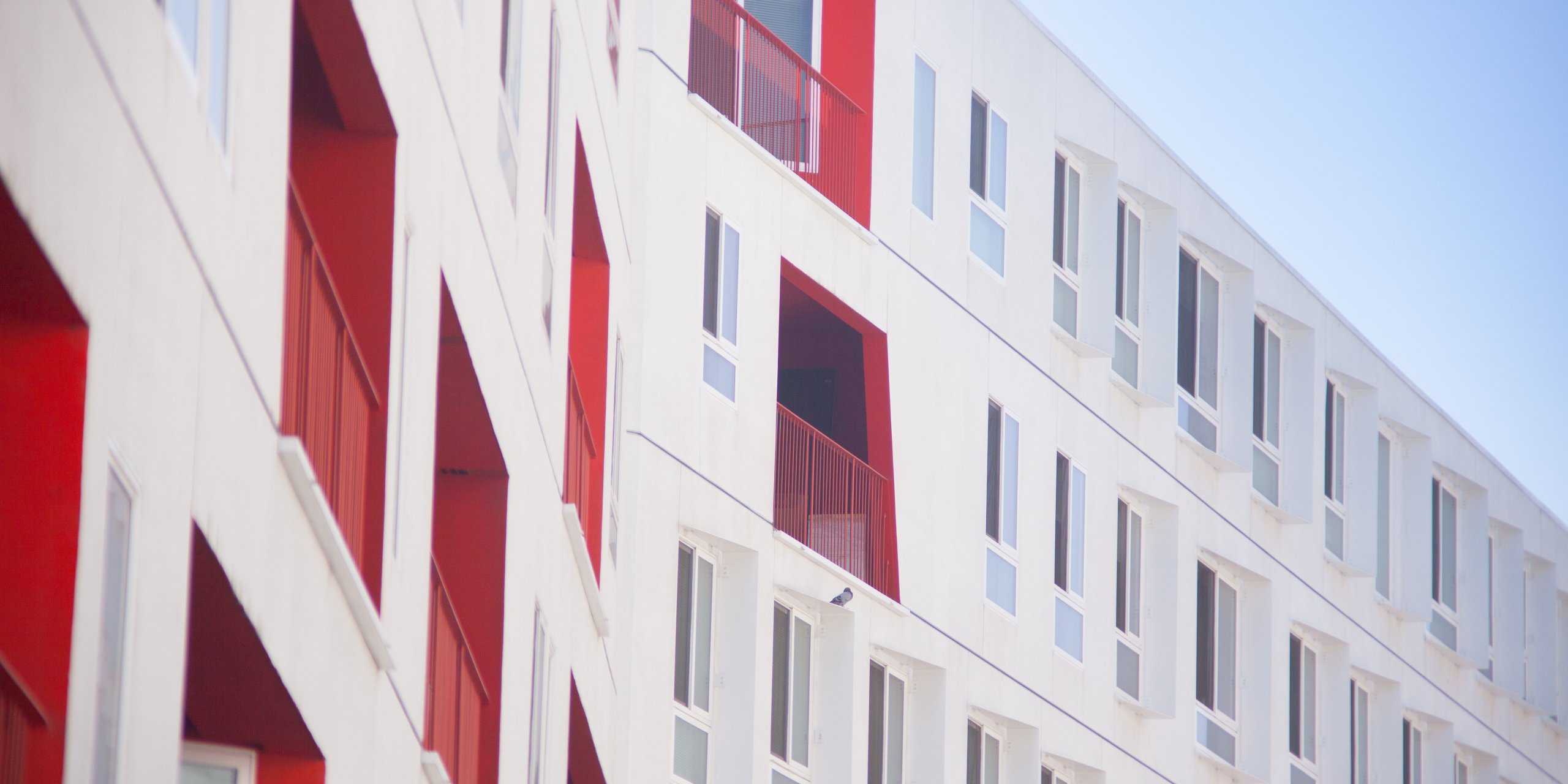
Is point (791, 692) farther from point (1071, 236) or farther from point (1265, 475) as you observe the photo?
point (1265, 475)

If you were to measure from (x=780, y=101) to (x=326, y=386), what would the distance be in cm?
1460

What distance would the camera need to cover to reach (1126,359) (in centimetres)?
2909

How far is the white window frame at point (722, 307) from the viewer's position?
20.3 meters

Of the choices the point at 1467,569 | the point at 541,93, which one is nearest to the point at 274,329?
the point at 541,93

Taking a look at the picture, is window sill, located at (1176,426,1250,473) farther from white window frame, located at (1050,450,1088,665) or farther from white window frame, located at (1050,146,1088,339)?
white window frame, located at (1050,450,1088,665)

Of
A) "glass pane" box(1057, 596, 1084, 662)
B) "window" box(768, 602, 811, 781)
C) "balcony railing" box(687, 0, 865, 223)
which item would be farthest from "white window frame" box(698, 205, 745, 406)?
"glass pane" box(1057, 596, 1084, 662)

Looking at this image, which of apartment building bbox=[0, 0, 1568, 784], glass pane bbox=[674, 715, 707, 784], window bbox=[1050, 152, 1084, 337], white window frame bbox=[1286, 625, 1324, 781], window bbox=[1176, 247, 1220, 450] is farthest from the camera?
white window frame bbox=[1286, 625, 1324, 781]

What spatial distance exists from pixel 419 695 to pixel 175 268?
4.83 meters

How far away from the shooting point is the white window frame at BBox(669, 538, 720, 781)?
65.4 ft

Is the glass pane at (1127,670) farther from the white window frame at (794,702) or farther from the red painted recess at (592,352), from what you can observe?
the red painted recess at (592,352)

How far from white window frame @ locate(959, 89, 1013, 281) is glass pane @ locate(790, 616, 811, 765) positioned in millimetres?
5693

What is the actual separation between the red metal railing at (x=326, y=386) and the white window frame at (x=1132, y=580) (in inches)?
796

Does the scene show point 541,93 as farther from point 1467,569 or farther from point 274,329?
point 1467,569

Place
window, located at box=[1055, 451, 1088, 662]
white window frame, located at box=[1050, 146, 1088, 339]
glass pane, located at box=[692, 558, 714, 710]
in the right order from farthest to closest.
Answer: white window frame, located at box=[1050, 146, 1088, 339] → window, located at box=[1055, 451, 1088, 662] → glass pane, located at box=[692, 558, 714, 710]
